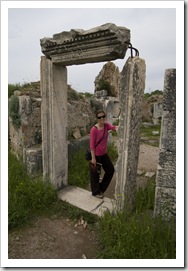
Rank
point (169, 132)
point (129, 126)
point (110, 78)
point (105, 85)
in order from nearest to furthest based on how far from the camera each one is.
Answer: point (169, 132), point (129, 126), point (105, 85), point (110, 78)

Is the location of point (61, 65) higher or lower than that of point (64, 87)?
higher

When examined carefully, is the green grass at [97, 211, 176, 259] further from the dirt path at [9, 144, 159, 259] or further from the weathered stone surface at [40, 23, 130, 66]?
the weathered stone surface at [40, 23, 130, 66]

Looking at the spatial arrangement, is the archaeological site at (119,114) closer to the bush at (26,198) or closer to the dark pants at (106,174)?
the bush at (26,198)

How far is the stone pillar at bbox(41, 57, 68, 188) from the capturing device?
365 cm

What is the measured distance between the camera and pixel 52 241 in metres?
2.92

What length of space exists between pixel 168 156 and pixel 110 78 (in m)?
10.9

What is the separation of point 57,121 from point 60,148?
554 mm

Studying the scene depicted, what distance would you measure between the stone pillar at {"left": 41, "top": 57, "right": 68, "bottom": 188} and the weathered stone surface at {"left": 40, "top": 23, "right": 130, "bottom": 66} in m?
0.28

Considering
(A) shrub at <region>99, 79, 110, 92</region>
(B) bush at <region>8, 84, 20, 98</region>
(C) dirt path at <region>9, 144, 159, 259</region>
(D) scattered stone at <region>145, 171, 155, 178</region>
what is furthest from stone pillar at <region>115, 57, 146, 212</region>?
(A) shrub at <region>99, 79, 110, 92</region>

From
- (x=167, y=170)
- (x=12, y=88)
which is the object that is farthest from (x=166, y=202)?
(x=12, y=88)

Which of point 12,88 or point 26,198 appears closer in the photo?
point 26,198

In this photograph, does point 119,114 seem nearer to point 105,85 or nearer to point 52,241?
point 52,241

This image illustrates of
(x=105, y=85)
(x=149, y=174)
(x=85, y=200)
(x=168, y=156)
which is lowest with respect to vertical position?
(x=85, y=200)

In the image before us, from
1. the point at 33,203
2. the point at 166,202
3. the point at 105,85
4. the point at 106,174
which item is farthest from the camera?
the point at 105,85
